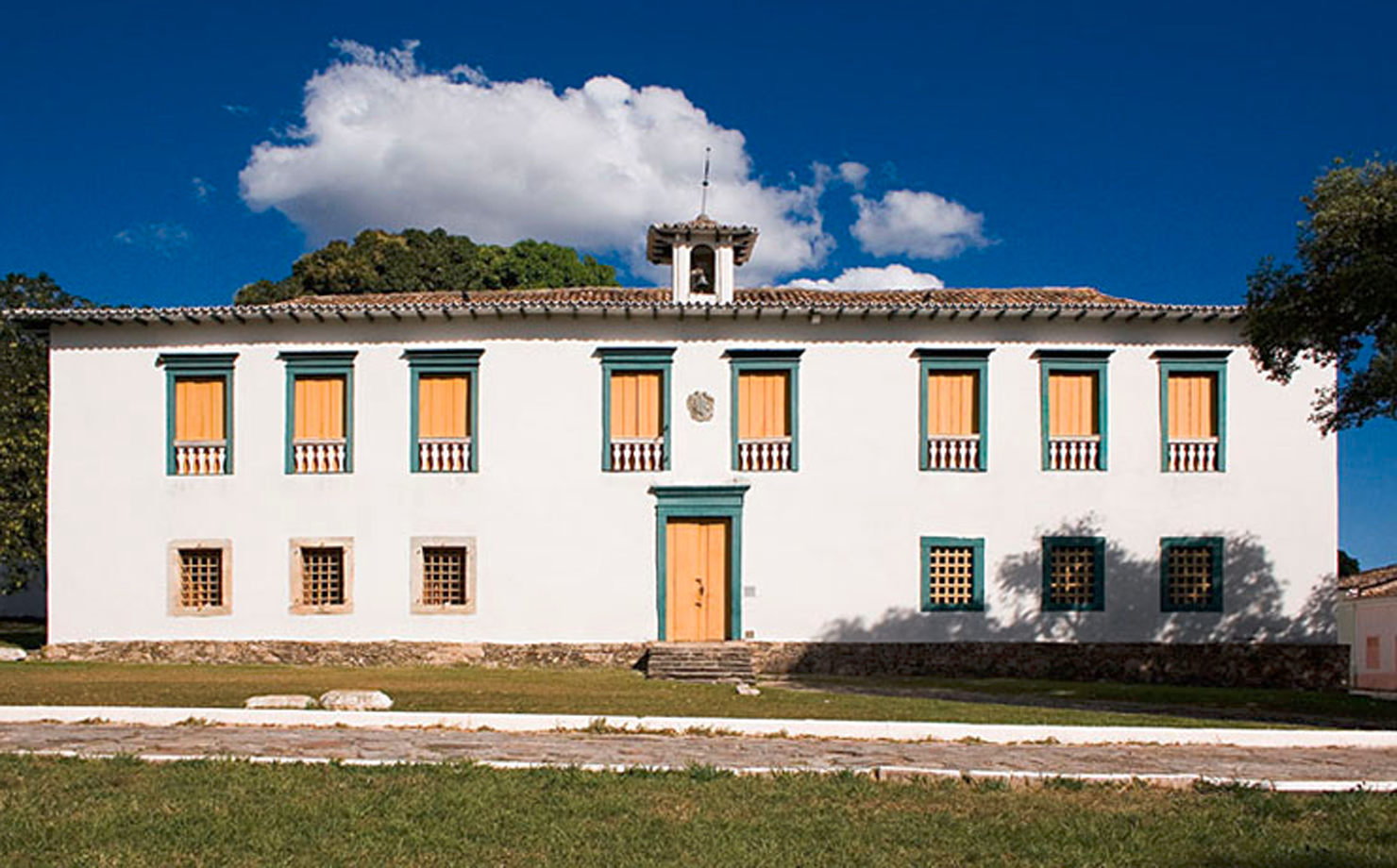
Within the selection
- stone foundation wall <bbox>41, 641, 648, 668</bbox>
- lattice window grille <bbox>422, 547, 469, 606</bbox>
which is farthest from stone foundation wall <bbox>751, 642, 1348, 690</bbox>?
lattice window grille <bbox>422, 547, 469, 606</bbox>

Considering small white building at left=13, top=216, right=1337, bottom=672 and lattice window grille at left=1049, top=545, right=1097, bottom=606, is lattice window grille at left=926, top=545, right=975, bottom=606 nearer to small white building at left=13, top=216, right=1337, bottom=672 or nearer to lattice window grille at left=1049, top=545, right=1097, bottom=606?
small white building at left=13, top=216, right=1337, bottom=672

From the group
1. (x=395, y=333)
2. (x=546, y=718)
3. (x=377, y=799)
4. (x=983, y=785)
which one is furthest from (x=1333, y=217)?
(x=395, y=333)

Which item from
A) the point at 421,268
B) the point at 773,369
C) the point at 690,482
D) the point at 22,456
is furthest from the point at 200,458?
the point at 421,268

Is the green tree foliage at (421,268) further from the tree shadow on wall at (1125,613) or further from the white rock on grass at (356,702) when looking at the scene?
the white rock on grass at (356,702)

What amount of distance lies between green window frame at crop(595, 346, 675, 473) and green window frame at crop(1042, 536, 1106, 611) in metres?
6.32

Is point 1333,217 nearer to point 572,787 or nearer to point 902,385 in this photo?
point 902,385

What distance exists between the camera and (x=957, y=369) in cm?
2123

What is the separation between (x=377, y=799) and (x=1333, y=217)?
1199cm

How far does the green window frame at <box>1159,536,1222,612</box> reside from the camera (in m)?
21.1

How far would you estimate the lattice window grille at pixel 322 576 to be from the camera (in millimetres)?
21156

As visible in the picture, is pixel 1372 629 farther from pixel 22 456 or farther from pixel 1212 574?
pixel 22 456

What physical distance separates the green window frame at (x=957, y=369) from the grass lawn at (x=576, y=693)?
354 centimetres

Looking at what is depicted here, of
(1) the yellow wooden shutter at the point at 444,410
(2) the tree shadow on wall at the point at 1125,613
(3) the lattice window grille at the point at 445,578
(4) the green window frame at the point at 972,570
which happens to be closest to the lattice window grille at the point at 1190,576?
(2) the tree shadow on wall at the point at 1125,613

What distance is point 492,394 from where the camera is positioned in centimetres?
2109
